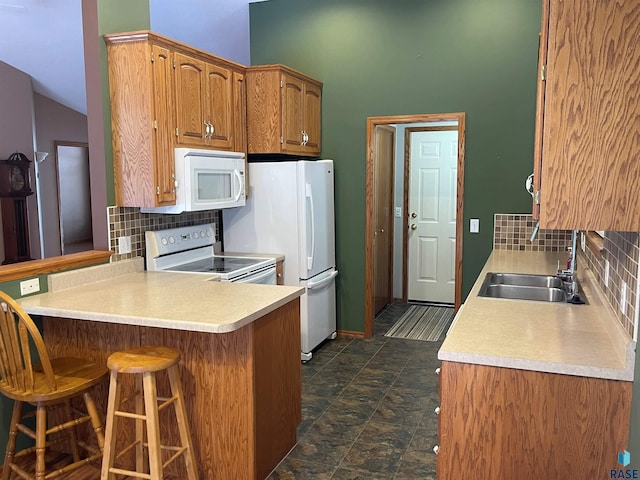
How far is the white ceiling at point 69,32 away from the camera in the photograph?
172 inches

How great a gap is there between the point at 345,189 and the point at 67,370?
9.86ft

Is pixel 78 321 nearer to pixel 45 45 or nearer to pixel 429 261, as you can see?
pixel 45 45

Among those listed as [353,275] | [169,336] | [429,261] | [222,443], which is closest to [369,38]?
[353,275]

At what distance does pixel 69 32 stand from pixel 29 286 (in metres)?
2.91

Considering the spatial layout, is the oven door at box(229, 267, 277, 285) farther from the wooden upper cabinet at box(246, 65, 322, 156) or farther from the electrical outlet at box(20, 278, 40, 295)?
the electrical outlet at box(20, 278, 40, 295)

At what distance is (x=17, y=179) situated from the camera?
5.55 meters

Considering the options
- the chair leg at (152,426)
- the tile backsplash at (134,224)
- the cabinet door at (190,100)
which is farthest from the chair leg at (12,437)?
the cabinet door at (190,100)

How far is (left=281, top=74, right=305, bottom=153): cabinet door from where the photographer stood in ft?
14.0

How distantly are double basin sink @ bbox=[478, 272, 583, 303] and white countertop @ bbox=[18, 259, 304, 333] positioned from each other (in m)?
1.19

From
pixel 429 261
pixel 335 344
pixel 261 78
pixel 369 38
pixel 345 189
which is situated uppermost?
pixel 369 38

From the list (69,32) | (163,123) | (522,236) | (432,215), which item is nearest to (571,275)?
(522,236)

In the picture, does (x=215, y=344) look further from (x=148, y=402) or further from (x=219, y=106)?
(x=219, y=106)

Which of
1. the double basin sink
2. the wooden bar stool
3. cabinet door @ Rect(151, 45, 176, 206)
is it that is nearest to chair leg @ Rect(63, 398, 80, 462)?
the wooden bar stool

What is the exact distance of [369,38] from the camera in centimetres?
469
